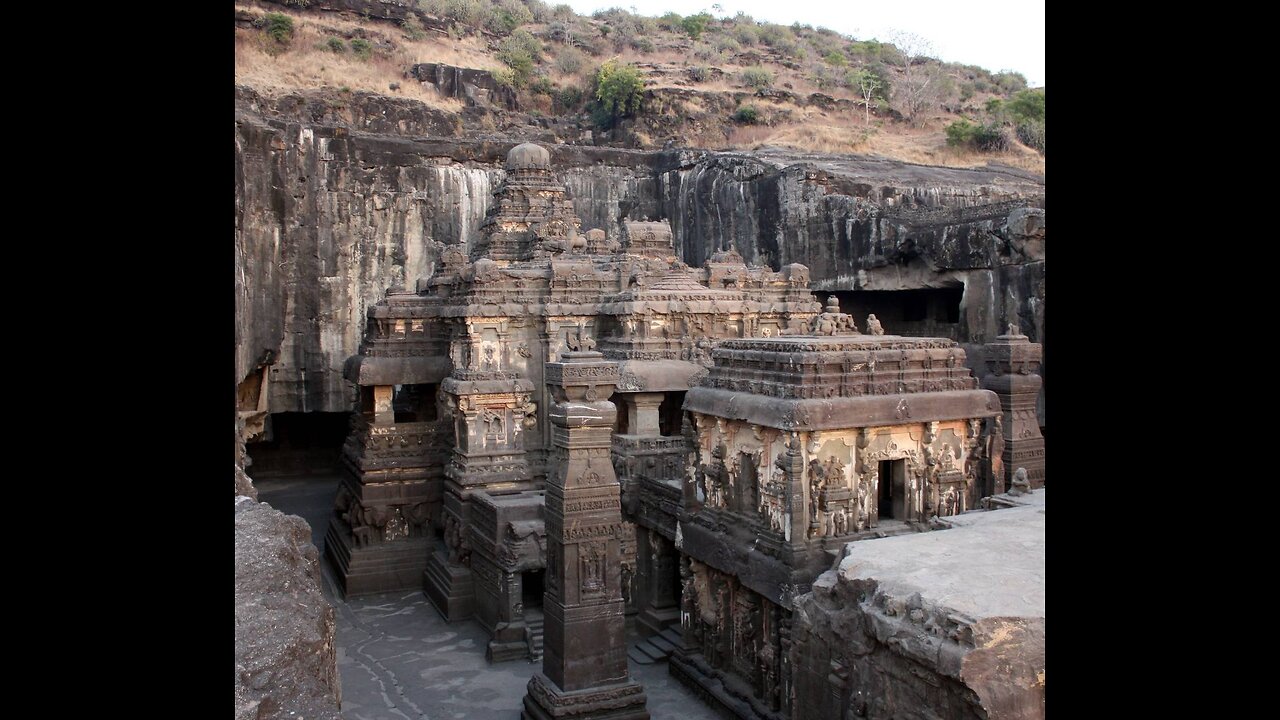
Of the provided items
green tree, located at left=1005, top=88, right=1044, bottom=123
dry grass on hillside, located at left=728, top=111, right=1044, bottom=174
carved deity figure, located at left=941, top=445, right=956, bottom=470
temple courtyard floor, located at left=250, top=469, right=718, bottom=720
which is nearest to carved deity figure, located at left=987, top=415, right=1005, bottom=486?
carved deity figure, located at left=941, top=445, right=956, bottom=470

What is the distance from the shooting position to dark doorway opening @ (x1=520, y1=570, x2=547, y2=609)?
1322 centimetres

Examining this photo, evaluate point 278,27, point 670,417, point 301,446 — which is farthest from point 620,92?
point 670,417

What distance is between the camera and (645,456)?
14500 millimetres

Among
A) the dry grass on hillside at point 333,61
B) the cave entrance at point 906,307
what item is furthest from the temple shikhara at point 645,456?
the dry grass on hillside at point 333,61

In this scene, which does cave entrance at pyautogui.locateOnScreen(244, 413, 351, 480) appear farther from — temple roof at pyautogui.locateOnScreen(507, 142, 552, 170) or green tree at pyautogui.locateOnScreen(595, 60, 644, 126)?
green tree at pyautogui.locateOnScreen(595, 60, 644, 126)

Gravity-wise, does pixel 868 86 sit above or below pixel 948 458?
above

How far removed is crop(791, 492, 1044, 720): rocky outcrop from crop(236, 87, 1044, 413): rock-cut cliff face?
33.8 ft

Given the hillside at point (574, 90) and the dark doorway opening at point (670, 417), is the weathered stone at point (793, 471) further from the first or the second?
the hillside at point (574, 90)

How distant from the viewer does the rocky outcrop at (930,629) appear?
6.18m

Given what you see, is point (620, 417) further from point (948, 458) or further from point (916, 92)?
point (916, 92)

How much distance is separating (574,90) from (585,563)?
36701 millimetres
